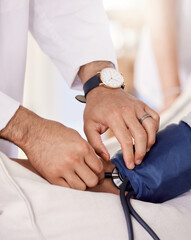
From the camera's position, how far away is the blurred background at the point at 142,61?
2.17 meters

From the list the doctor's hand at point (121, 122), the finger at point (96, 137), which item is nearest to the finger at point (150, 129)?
the doctor's hand at point (121, 122)

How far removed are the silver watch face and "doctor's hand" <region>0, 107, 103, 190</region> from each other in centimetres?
26

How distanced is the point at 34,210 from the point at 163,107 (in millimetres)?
1465

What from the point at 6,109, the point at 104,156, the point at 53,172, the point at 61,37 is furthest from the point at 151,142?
the point at 61,37

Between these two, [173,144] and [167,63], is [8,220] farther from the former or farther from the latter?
[167,63]

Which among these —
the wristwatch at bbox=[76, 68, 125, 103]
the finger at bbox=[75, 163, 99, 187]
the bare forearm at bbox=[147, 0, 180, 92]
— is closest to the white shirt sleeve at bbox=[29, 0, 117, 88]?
the wristwatch at bbox=[76, 68, 125, 103]

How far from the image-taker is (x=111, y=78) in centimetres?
106

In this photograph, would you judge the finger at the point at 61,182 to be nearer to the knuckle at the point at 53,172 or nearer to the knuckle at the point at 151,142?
the knuckle at the point at 53,172

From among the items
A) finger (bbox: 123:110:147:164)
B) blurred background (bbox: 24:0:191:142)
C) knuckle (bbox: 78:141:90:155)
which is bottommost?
blurred background (bbox: 24:0:191:142)

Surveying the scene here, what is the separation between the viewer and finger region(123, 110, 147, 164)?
2.76 ft

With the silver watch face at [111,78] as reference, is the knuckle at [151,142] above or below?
above

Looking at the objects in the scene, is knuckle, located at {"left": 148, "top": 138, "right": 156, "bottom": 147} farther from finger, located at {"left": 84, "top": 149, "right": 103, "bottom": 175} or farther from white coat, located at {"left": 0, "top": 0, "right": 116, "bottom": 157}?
white coat, located at {"left": 0, "top": 0, "right": 116, "bottom": 157}

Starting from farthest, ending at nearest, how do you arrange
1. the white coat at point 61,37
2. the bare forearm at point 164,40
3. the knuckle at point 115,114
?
the bare forearm at point 164,40
the white coat at point 61,37
the knuckle at point 115,114

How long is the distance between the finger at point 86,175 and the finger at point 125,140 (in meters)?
0.08
